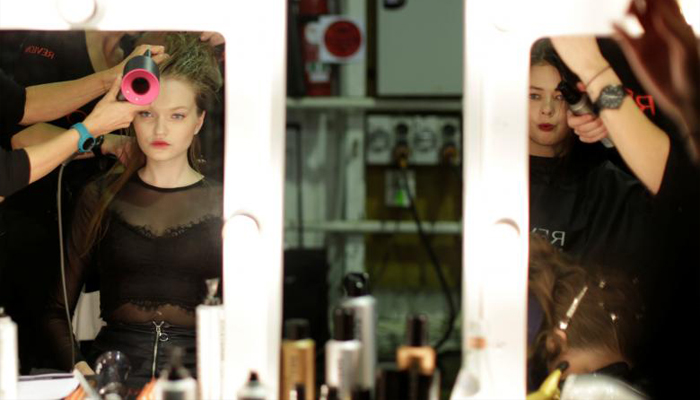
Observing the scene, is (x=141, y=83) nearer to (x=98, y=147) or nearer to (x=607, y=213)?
(x=98, y=147)

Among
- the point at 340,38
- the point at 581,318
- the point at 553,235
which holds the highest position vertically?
the point at 340,38

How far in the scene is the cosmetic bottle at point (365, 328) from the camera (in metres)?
0.85

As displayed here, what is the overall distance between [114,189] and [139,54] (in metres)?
0.18

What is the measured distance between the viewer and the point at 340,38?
1.65 metres

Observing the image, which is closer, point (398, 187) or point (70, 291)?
point (70, 291)

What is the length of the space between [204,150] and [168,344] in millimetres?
262

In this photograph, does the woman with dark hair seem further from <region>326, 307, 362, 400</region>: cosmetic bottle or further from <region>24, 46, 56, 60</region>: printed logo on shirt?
<region>24, 46, 56, 60</region>: printed logo on shirt

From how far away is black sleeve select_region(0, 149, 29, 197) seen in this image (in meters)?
0.94

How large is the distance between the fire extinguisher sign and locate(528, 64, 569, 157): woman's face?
80 centimetres

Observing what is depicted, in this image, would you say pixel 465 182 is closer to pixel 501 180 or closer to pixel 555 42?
pixel 501 180

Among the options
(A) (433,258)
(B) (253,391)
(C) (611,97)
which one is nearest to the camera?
(B) (253,391)

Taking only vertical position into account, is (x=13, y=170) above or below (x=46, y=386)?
above

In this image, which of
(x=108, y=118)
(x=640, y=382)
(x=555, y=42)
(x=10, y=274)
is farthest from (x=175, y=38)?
(x=640, y=382)

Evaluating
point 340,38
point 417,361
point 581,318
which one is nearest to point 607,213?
point 581,318
